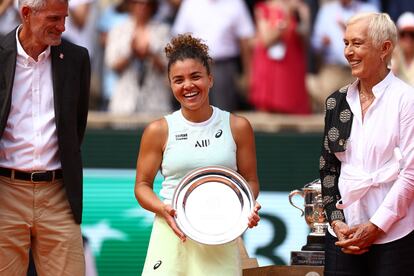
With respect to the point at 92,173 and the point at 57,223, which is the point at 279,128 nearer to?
the point at 92,173

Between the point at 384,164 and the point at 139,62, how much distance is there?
17.0ft

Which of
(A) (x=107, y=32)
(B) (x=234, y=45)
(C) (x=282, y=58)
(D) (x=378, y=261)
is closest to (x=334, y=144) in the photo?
(D) (x=378, y=261)

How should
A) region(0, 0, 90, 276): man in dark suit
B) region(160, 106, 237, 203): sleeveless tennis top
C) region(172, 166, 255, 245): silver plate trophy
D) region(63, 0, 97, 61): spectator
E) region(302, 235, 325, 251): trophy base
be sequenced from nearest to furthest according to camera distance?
region(172, 166, 255, 245): silver plate trophy < region(160, 106, 237, 203): sleeveless tennis top < region(0, 0, 90, 276): man in dark suit < region(302, 235, 325, 251): trophy base < region(63, 0, 97, 61): spectator

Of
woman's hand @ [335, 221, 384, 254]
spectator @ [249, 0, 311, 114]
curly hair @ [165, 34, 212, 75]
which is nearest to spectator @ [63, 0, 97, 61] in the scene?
spectator @ [249, 0, 311, 114]

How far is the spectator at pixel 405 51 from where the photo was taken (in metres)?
9.62

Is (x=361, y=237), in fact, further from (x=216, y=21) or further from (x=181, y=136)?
(x=216, y=21)

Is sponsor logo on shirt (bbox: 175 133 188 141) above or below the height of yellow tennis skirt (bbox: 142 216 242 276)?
above

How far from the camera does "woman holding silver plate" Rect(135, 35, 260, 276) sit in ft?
19.4

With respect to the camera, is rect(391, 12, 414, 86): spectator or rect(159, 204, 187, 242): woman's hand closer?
rect(159, 204, 187, 242): woman's hand

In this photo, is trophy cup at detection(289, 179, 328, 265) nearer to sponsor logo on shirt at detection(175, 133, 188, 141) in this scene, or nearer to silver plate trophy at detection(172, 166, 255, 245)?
silver plate trophy at detection(172, 166, 255, 245)

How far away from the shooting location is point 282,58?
34.4 ft

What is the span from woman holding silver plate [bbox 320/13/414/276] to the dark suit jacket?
4.14 feet

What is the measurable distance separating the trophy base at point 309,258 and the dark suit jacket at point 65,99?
1.44m

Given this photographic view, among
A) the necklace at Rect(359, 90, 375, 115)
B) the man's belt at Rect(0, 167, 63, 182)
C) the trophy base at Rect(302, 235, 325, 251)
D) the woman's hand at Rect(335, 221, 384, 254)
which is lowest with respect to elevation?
the trophy base at Rect(302, 235, 325, 251)
